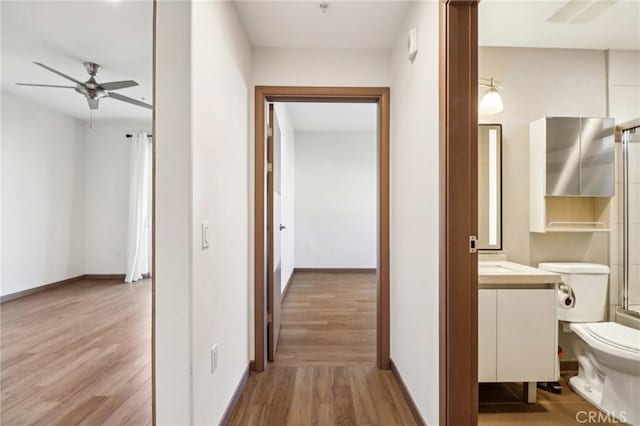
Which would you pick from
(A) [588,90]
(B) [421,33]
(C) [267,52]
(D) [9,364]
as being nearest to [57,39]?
(C) [267,52]

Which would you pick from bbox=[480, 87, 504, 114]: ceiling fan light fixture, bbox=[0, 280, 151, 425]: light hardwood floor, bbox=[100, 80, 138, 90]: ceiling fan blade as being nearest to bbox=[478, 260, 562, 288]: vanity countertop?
bbox=[480, 87, 504, 114]: ceiling fan light fixture

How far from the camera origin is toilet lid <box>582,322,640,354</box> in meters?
1.74

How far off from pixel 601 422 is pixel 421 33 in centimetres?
233

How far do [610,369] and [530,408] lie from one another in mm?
501

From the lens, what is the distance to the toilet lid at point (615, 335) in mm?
1740

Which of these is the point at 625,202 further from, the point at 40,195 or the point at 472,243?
the point at 40,195

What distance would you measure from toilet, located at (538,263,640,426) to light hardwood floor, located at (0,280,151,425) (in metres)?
2.59

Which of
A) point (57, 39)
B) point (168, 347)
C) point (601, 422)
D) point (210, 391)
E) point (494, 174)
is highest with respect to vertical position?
point (57, 39)

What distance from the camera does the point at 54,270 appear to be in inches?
191

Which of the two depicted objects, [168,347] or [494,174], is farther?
[494,174]

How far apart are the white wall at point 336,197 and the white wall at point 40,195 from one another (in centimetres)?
364

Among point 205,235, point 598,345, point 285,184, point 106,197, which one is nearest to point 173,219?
point 205,235

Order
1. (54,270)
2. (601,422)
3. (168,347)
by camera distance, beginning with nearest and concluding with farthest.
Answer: (168,347) < (601,422) < (54,270)

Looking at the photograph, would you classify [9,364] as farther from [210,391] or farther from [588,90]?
[588,90]
